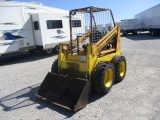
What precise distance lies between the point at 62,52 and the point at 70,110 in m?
2.06

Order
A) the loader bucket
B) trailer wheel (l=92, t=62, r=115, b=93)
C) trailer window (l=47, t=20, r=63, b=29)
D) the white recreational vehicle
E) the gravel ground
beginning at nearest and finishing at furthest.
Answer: the gravel ground < the loader bucket < trailer wheel (l=92, t=62, r=115, b=93) < the white recreational vehicle < trailer window (l=47, t=20, r=63, b=29)

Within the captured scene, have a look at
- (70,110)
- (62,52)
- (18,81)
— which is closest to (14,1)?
(18,81)

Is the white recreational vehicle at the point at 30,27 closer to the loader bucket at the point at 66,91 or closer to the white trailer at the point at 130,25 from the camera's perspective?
the loader bucket at the point at 66,91

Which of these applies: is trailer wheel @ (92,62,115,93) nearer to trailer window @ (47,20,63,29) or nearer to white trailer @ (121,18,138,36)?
trailer window @ (47,20,63,29)

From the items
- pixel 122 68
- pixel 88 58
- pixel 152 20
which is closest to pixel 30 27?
pixel 122 68

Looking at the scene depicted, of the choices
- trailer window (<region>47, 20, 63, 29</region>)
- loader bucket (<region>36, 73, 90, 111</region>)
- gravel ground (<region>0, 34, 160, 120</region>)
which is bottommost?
gravel ground (<region>0, 34, 160, 120</region>)

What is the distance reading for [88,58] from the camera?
5246mm

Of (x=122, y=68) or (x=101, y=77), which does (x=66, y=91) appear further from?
(x=122, y=68)

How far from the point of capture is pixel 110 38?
6230 mm

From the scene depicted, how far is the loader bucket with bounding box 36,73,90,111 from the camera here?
184 inches

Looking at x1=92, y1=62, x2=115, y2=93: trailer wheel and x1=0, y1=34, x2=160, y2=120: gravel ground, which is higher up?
x1=92, y1=62, x2=115, y2=93: trailer wheel

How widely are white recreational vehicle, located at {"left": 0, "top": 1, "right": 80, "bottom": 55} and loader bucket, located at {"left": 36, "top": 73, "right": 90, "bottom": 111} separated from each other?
20.9ft

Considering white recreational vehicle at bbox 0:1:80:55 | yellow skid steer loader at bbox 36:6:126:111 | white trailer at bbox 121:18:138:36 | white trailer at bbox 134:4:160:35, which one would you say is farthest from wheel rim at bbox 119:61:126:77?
white trailer at bbox 121:18:138:36

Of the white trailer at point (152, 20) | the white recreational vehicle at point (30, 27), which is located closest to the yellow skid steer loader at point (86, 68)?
the white recreational vehicle at point (30, 27)
